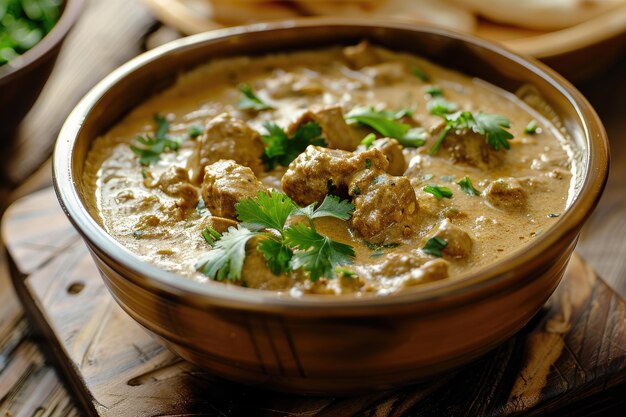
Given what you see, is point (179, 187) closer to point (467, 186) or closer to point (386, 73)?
point (467, 186)

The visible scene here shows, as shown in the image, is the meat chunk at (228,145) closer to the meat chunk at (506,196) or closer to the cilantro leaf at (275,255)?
the cilantro leaf at (275,255)

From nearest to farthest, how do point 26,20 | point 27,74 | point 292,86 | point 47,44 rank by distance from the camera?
1. point 292,86
2. point 27,74
3. point 47,44
4. point 26,20

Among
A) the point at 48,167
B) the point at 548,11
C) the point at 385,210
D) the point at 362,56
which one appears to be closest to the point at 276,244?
the point at 385,210

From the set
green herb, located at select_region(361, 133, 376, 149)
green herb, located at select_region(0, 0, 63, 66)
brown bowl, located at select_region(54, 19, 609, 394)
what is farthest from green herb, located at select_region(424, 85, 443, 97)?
green herb, located at select_region(0, 0, 63, 66)

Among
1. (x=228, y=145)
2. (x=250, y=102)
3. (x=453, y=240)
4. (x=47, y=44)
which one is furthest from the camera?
(x=47, y=44)

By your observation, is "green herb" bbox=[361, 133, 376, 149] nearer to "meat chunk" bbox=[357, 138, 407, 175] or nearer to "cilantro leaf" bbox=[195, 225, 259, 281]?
"meat chunk" bbox=[357, 138, 407, 175]

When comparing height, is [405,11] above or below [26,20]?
below

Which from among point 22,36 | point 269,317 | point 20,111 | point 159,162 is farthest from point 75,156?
point 22,36
